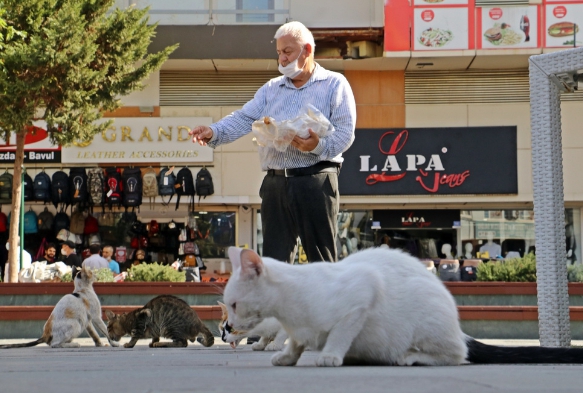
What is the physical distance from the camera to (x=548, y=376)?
296 centimetres

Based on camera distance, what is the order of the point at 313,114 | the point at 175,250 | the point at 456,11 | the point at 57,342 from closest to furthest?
1. the point at 313,114
2. the point at 57,342
3. the point at 456,11
4. the point at 175,250

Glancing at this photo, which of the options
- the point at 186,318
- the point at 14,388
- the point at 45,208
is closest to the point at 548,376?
the point at 14,388

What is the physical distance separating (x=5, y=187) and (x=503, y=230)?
12.4 meters

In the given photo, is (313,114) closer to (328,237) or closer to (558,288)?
(328,237)

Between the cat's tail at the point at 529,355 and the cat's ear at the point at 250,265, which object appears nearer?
the cat's ear at the point at 250,265

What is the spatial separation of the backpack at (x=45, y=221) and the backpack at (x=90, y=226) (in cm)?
80

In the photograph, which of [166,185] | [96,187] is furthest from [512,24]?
[96,187]

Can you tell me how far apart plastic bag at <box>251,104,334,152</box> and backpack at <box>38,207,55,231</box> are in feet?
57.3

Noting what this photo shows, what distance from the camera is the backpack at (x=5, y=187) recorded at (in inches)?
853

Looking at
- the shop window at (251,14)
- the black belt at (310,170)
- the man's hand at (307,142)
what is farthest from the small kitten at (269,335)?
the shop window at (251,14)

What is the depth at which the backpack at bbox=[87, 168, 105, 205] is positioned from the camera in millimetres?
21406

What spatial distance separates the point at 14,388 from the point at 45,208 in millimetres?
20073

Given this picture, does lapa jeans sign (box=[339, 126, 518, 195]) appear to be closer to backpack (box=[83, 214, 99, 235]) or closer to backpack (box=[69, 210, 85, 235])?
backpack (box=[83, 214, 99, 235])

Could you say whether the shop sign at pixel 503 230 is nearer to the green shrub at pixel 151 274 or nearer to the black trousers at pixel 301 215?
the green shrub at pixel 151 274
